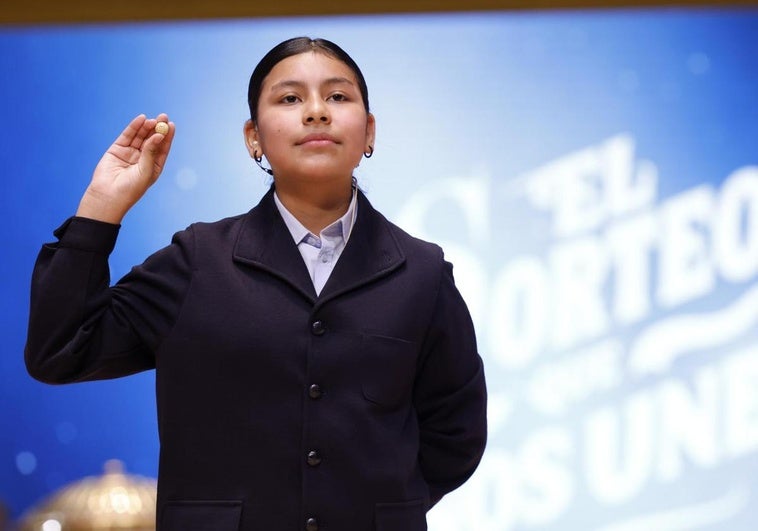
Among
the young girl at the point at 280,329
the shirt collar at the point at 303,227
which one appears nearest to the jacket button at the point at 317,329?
the young girl at the point at 280,329

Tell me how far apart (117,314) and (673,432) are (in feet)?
6.39

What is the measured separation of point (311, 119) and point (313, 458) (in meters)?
0.43

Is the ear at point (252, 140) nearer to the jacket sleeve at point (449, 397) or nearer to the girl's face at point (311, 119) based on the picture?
the girl's face at point (311, 119)

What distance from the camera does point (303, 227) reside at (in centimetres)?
155

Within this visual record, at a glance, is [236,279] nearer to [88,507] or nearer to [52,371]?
[52,371]

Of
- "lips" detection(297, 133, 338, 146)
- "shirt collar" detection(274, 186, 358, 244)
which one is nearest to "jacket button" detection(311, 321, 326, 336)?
"shirt collar" detection(274, 186, 358, 244)

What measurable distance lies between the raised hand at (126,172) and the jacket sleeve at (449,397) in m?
0.41

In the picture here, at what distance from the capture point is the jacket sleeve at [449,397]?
1.56 metres

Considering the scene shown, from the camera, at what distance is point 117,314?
147cm

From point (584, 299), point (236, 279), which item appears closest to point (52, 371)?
point (236, 279)

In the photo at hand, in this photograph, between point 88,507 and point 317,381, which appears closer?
point 317,381

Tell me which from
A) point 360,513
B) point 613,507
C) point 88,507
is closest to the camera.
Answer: point 360,513

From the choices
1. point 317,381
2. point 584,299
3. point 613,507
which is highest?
point 584,299

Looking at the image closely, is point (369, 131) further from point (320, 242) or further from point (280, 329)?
point (280, 329)
